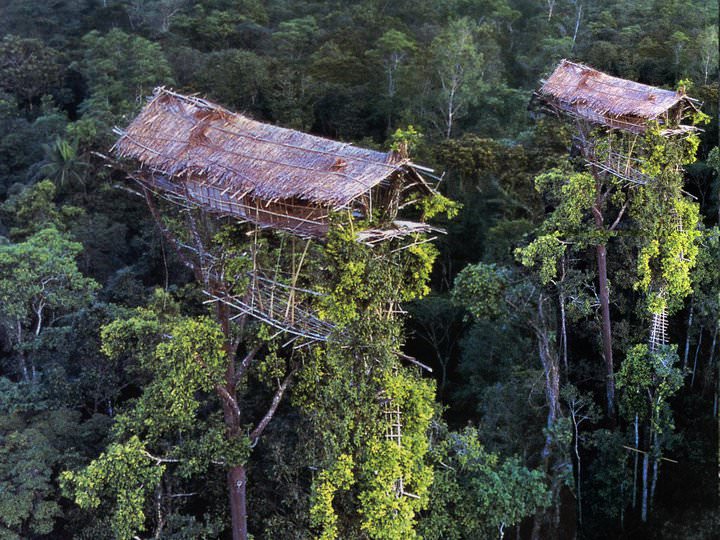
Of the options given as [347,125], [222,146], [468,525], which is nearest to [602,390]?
[468,525]

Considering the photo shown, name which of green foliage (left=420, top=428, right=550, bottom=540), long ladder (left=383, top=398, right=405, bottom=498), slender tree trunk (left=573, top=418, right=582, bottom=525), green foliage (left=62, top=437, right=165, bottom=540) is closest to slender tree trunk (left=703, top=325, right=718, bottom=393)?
slender tree trunk (left=573, top=418, right=582, bottom=525)

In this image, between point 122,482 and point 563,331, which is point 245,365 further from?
point 563,331

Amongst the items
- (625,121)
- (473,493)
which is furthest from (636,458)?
(625,121)

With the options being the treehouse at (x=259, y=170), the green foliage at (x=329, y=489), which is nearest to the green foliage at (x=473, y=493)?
the green foliage at (x=329, y=489)

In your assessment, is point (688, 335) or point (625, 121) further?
point (688, 335)

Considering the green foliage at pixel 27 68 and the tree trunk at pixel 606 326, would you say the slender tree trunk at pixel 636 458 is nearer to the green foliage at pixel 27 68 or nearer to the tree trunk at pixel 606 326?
the tree trunk at pixel 606 326

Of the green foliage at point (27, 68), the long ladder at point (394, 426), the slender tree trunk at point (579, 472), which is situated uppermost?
the green foliage at point (27, 68)
